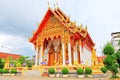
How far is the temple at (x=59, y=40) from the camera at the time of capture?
18.3 meters

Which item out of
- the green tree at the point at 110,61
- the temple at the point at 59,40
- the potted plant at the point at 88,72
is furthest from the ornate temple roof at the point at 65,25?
the green tree at the point at 110,61

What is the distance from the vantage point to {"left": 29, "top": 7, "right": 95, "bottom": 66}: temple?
60.0ft

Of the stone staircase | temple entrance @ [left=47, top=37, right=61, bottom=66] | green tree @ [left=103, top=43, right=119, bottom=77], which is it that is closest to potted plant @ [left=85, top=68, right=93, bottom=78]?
green tree @ [left=103, top=43, right=119, bottom=77]

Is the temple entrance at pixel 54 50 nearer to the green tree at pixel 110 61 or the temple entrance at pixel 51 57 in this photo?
the temple entrance at pixel 51 57

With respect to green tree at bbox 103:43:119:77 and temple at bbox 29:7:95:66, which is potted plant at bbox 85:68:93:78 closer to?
green tree at bbox 103:43:119:77

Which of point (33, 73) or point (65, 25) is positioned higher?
point (65, 25)

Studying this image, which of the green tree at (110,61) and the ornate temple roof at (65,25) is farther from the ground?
the ornate temple roof at (65,25)

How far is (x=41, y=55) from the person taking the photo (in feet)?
66.4

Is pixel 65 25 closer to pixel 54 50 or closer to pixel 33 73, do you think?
pixel 54 50

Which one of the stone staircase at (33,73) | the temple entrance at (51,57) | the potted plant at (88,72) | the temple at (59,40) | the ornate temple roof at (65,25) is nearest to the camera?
the potted plant at (88,72)

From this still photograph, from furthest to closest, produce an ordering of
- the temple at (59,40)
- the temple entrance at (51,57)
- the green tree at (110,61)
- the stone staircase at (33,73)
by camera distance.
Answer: the temple entrance at (51,57)
the temple at (59,40)
the stone staircase at (33,73)
the green tree at (110,61)

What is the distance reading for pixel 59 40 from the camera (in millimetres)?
20641

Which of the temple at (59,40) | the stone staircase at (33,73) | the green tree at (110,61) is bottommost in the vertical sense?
the stone staircase at (33,73)

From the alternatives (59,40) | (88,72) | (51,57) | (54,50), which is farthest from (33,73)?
(88,72)
